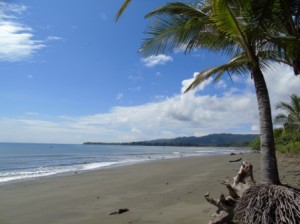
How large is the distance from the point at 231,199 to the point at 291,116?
27.7m

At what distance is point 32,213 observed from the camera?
9023 mm

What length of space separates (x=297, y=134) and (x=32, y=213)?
2397cm

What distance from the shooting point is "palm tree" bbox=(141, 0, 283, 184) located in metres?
5.70

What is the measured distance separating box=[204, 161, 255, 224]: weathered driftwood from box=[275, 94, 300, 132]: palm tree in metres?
26.4

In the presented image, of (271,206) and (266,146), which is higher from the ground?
(266,146)

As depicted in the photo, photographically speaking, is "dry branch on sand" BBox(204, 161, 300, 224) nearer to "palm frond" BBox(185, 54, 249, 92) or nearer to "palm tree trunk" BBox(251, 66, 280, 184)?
"palm tree trunk" BBox(251, 66, 280, 184)

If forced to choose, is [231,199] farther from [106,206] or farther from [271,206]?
[106,206]

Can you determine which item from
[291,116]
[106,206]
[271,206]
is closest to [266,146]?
[271,206]

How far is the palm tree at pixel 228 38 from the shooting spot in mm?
5695

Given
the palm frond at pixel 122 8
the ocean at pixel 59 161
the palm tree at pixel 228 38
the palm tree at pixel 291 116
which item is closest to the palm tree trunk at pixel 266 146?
the palm tree at pixel 228 38

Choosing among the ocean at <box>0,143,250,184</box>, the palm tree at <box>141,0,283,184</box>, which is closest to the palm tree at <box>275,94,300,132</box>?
the ocean at <box>0,143,250,184</box>

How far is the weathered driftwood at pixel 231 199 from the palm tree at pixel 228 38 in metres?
0.40

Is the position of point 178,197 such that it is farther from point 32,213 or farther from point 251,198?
point 251,198

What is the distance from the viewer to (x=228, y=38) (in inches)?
281
